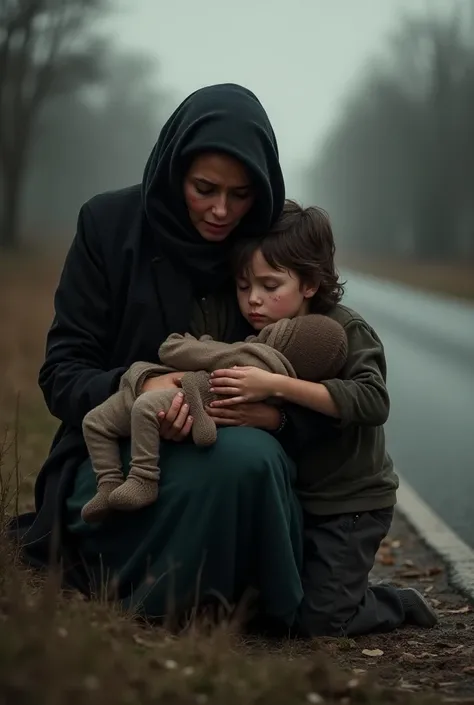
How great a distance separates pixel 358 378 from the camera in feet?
16.0

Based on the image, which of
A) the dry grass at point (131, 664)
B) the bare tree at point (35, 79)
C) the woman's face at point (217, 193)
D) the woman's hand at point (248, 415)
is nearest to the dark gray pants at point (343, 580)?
the dry grass at point (131, 664)

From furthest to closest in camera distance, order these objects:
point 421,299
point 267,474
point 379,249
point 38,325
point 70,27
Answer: point 379,249
point 70,27
point 421,299
point 38,325
point 267,474

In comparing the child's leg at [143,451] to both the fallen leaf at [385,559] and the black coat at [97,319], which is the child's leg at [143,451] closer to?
the black coat at [97,319]

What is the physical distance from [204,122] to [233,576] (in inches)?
63.8

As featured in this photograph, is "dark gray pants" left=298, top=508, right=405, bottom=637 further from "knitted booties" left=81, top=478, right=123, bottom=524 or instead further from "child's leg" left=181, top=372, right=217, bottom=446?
"knitted booties" left=81, top=478, right=123, bottom=524

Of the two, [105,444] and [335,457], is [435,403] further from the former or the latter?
[105,444]

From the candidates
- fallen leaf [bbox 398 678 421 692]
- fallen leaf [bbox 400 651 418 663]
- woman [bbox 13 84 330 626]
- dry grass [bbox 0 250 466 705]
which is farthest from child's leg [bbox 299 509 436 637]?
fallen leaf [bbox 398 678 421 692]

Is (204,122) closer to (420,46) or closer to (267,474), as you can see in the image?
(267,474)

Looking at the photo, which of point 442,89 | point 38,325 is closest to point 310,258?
point 38,325

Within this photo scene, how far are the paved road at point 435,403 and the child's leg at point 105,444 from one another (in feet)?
6.15

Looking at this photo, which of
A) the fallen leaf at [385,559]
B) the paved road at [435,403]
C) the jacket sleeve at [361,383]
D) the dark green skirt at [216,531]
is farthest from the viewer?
the paved road at [435,403]

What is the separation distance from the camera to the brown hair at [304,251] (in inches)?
193

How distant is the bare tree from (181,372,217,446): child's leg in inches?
1255

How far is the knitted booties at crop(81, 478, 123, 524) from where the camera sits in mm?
4688
